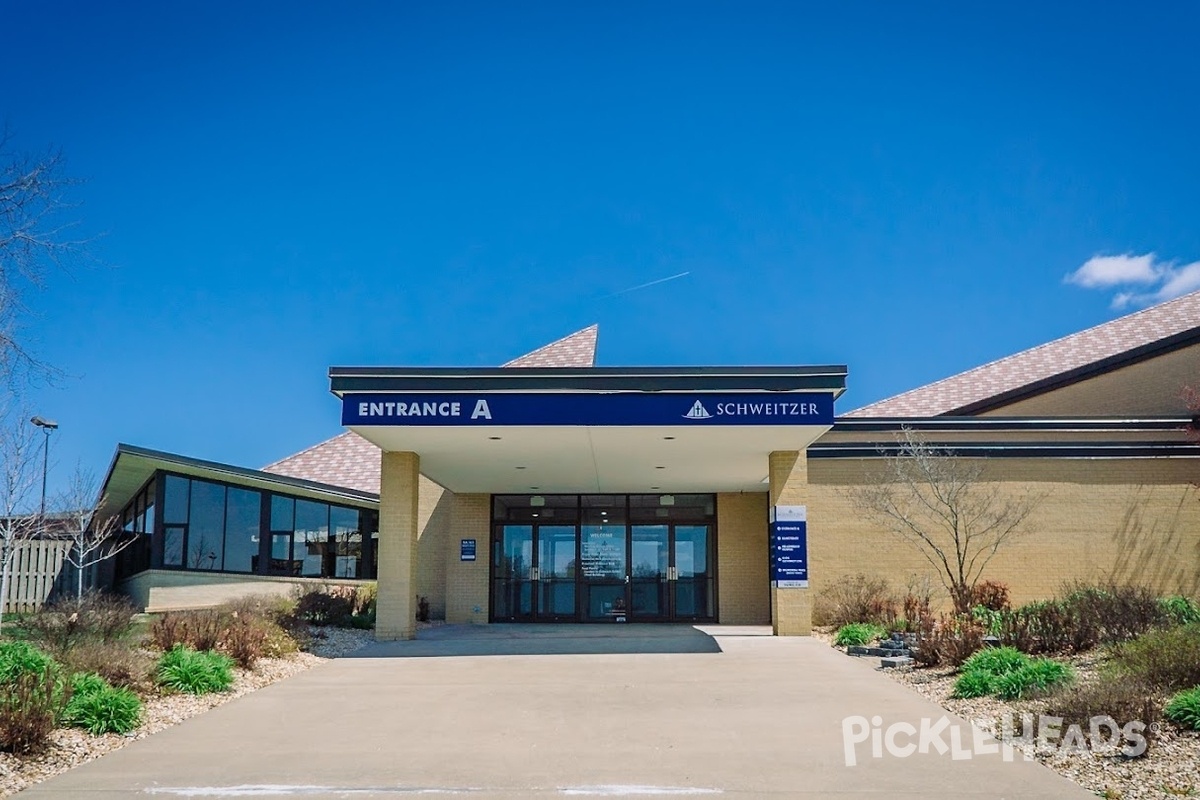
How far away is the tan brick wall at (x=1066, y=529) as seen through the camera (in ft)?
73.8

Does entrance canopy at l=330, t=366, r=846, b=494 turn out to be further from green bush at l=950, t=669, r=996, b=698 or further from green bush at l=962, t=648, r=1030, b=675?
green bush at l=950, t=669, r=996, b=698

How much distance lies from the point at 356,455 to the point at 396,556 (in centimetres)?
1679

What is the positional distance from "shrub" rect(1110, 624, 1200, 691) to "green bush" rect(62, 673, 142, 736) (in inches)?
371

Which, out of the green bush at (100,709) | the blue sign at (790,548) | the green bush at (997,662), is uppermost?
the blue sign at (790,548)

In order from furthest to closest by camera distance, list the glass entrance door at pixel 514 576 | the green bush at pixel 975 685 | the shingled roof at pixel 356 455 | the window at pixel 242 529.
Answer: the shingled roof at pixel 356 455
the glass entrance door at pixel 514 576
the window at pixel 242 529
the green bush at pixel 975 685

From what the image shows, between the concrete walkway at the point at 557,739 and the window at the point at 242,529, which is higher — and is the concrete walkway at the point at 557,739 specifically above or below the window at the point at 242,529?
below

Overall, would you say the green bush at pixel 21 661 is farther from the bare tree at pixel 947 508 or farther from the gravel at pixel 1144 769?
the bare tree at pixel 947 508

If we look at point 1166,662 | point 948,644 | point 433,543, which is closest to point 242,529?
point 433,543

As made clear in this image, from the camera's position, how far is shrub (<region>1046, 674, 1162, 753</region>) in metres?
8.80

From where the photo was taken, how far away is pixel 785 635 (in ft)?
64.3

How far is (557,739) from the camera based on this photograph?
9.99 meters

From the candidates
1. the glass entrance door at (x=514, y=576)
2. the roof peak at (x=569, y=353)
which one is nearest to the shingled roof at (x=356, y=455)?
the roof peak at (x=569, y=353)

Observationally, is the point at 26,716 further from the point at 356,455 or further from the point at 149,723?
the point at 356,455

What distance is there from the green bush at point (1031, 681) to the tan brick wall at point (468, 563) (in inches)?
620
